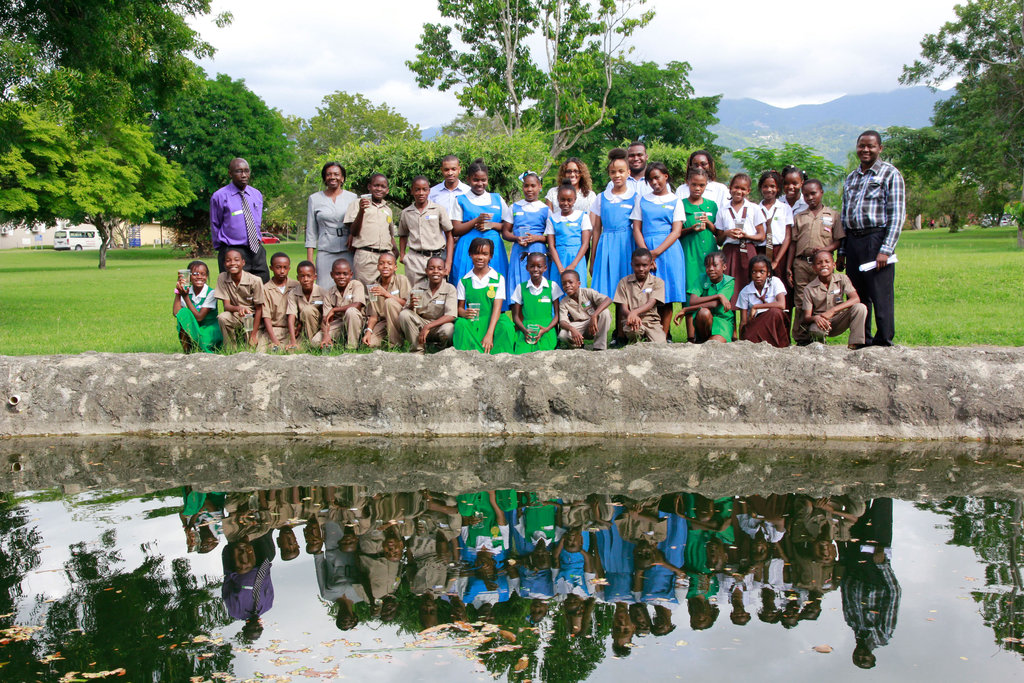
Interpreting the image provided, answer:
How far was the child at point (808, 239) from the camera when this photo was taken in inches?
271

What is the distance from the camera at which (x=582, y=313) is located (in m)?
6.97

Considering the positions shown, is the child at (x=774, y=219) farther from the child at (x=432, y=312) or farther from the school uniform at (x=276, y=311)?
the school uniform at (x=276, y=311)

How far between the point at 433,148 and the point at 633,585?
32.8 ft

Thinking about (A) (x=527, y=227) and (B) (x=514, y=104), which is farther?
(B) (x=514, y=104)

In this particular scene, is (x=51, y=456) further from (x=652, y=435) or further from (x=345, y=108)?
(x=345, y=108)

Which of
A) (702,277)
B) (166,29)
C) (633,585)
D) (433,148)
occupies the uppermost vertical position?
(166,29)

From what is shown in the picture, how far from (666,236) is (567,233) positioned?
2.78 ft

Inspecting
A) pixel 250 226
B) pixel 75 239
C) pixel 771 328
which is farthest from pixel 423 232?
pixel 75 239

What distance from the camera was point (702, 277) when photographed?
7090 millimetres

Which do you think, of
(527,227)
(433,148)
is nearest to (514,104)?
(433,148)

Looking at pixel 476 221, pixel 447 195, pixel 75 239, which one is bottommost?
pixel 476 221

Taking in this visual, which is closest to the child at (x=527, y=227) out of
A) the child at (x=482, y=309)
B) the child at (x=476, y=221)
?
the child at (x=476, y=221)

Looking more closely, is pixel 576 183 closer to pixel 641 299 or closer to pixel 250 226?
pixel 641 299

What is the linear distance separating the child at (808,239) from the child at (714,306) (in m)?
0.54
